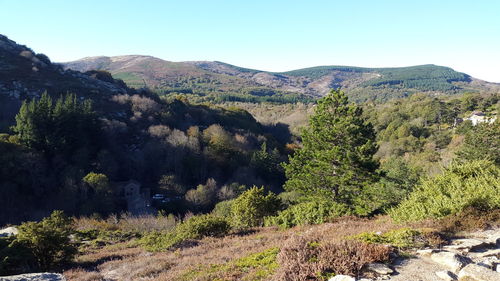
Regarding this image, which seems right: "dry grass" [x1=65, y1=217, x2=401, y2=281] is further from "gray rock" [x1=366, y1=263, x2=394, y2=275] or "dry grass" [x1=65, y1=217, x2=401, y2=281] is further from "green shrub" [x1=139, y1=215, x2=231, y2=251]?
"gray rock" [x1=366, y1=263, x2=394, y2=275]

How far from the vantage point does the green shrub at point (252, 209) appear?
16875mm

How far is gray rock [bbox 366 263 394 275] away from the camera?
15.3 feet

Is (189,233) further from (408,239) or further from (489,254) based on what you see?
(489,254)

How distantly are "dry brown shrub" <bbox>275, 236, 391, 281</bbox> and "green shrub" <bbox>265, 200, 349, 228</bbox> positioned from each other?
836 centimetres

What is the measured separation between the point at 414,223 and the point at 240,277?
5.23m

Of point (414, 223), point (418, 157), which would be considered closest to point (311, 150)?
point (414, 223)

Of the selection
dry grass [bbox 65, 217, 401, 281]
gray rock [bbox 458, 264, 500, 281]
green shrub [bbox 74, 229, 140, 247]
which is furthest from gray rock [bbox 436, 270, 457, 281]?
green shrub [bbox 74, 229, 140, 247]

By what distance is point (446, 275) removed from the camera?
14.6 ft

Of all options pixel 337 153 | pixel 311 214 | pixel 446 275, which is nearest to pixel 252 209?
pixel 311 214

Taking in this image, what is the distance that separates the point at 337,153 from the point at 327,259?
1111 cm

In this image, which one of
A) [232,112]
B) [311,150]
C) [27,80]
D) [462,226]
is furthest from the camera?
[232,112]

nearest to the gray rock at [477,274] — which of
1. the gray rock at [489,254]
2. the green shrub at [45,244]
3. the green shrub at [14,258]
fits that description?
the gray rock at [489,254]

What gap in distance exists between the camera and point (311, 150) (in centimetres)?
1741

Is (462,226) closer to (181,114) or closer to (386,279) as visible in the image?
(386,279)
